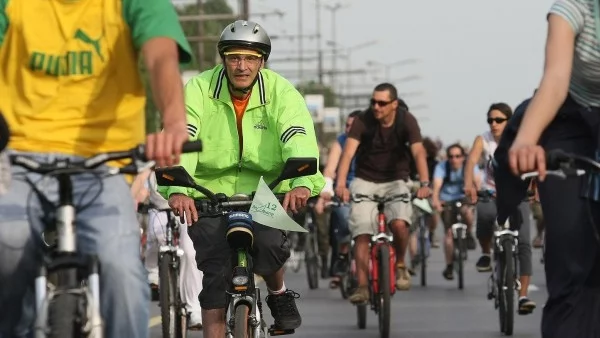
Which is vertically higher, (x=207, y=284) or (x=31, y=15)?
(x=31, y=15)

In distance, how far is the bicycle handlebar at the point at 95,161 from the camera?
Result: 5.70 m

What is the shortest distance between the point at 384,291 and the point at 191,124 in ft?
16.3

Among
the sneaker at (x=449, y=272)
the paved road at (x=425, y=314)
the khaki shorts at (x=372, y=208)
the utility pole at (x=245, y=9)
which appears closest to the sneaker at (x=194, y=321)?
the paved road at (x=425, y=314)

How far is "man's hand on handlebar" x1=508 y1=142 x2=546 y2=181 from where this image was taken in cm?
591

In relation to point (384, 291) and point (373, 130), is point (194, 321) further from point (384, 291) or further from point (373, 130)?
point (373, 130)

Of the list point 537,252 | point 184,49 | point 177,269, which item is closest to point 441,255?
point 537,252

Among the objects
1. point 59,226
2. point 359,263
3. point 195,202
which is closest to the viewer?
point 59,226

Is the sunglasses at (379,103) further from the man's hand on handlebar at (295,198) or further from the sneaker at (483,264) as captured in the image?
the man's hand on handlebar at (295,198)

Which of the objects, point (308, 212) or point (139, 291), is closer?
point (139, 291)

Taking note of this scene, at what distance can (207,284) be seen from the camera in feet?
30.1

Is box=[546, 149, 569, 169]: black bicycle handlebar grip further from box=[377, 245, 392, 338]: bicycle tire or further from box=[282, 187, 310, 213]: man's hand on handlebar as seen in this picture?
box=[377, 245, 392, 338]: bicycle tire

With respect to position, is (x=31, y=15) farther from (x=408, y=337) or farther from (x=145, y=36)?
(x=408, y=337)

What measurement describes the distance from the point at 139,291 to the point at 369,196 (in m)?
9.36

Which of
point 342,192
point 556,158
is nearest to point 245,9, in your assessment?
point 342,192
